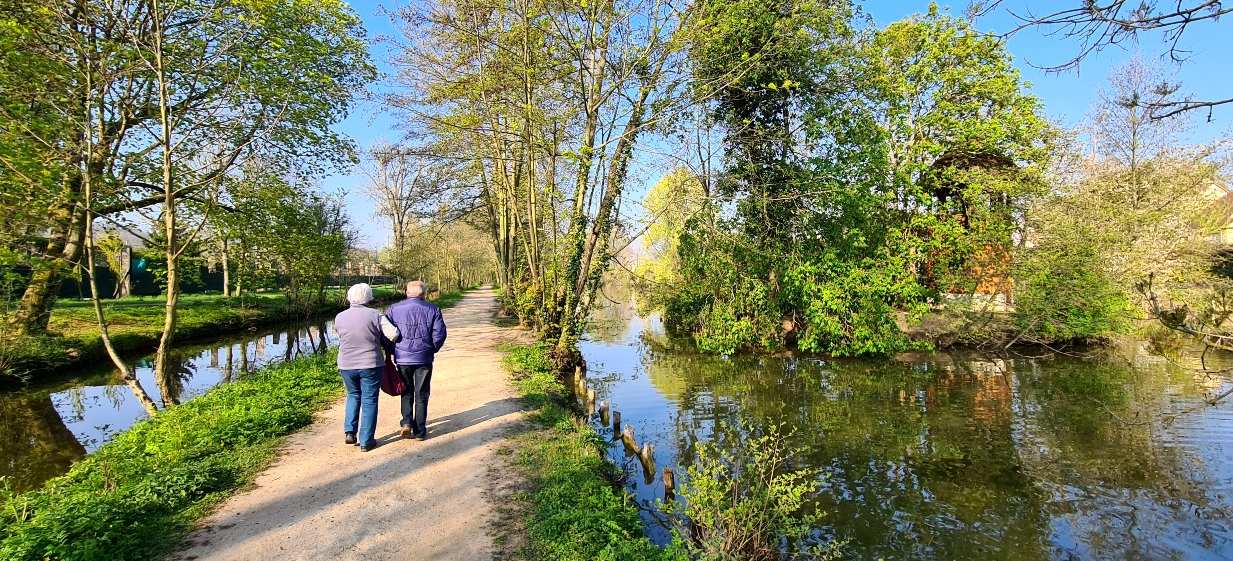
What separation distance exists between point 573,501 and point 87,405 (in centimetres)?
1215

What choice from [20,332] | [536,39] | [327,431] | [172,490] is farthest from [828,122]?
[20,332]

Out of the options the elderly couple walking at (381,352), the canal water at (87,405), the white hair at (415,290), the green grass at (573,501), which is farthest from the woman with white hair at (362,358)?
the canal water at (87,405)

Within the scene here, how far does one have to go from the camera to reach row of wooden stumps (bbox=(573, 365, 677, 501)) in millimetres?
6172

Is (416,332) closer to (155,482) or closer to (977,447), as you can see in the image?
(155,482)

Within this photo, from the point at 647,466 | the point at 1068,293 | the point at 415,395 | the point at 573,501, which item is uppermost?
the point at 1068,293

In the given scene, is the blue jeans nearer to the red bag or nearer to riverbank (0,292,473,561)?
the red bag

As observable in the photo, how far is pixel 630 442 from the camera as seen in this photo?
7.75 meters

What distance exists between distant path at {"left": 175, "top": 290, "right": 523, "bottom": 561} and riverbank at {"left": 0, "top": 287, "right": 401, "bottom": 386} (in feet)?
33.1

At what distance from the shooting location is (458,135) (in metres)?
15.8

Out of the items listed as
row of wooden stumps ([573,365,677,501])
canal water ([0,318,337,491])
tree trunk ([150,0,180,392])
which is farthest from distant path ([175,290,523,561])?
tree trunk ([150,0,180,392])

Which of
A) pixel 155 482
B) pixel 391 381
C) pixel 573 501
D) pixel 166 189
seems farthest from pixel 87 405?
pixel 573 501

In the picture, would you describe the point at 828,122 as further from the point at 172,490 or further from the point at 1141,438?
the point at 172,490

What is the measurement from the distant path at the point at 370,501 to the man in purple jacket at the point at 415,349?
326 millimetres

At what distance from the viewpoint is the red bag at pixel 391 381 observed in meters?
6.37
